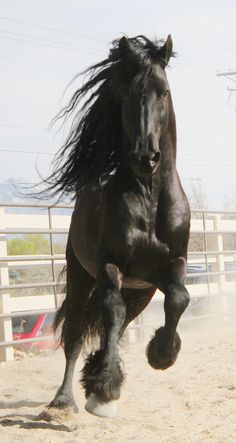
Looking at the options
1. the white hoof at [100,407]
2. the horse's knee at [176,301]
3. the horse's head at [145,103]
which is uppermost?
the horse's head at [145,103]

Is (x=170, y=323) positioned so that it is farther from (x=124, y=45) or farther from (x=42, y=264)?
(x=42, y=264)

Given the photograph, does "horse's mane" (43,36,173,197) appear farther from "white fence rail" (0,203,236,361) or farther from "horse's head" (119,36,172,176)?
"white fence rail" (0,203,236,361)

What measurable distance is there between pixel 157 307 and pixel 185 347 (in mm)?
3296

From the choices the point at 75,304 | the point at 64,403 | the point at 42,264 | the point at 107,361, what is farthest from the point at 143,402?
the point at 42,264

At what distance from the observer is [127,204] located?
507cm

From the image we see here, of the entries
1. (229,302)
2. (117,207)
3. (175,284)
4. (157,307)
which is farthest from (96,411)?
(229,302)

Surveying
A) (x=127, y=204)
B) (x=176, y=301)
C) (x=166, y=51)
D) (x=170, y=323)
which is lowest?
(x=170, y=323)

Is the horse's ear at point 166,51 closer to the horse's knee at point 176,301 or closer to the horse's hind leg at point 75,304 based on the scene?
the horse's knee at point 176,301

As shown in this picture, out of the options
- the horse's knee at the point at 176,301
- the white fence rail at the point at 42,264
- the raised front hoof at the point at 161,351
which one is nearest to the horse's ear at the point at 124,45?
the horse's knee at the point at 176,301

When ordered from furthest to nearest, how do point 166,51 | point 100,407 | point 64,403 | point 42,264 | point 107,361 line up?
point 42,264 → point 64,403 → point 166,51 → point 107,361 → point 100,407

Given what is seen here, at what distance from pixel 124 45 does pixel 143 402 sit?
2.79 m

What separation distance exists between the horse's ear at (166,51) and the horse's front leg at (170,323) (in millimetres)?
1396

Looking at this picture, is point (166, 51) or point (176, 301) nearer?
point (176, 301)

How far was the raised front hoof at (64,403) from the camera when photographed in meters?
5.66
